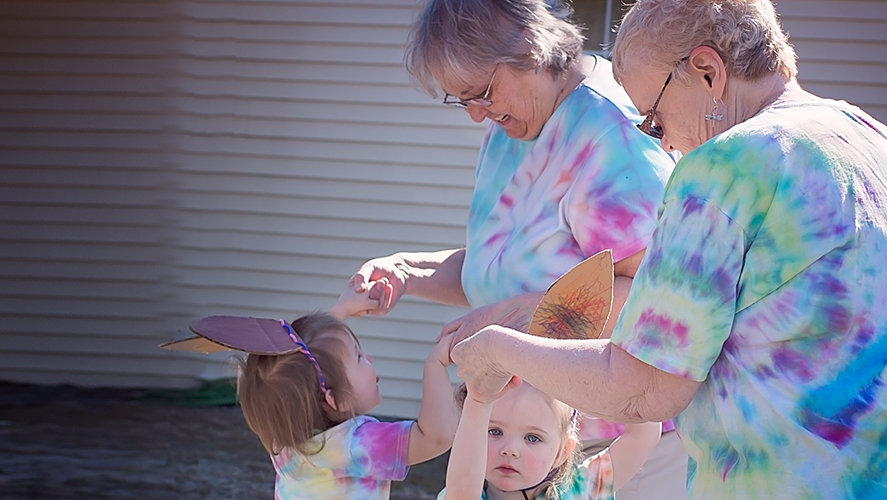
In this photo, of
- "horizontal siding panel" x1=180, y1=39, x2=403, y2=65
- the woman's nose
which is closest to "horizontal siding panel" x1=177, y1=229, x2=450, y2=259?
"horizontal siding panel" x1=180, y1=39, x2=403, y2=65

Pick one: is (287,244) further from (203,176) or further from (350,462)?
(350,462)

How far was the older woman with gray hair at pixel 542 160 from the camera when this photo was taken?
2029mm

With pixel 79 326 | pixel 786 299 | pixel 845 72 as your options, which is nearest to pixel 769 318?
pixel 786 299

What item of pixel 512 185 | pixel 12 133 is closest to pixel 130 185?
pixel 12 133

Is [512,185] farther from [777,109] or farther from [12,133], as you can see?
[12,133]

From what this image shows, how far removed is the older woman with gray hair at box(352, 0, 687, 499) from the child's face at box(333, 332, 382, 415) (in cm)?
33

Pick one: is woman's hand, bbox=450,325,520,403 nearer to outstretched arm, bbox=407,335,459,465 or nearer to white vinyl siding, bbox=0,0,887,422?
outstretched arm, bbox=407,335,459,465

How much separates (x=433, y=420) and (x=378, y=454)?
16 cm

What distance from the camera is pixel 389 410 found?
5.91m

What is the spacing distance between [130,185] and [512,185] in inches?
179

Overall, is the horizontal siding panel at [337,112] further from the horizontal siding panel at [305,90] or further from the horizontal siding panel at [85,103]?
the horizontal siding panel at [85,103]

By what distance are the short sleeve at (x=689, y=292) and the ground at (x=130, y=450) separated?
360 cm

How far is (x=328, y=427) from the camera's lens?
2307 mm

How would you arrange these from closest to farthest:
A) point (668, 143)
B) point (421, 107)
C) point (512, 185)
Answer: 1. point (668, 143)
2. point (512, 185)
3. point (421, 107)
